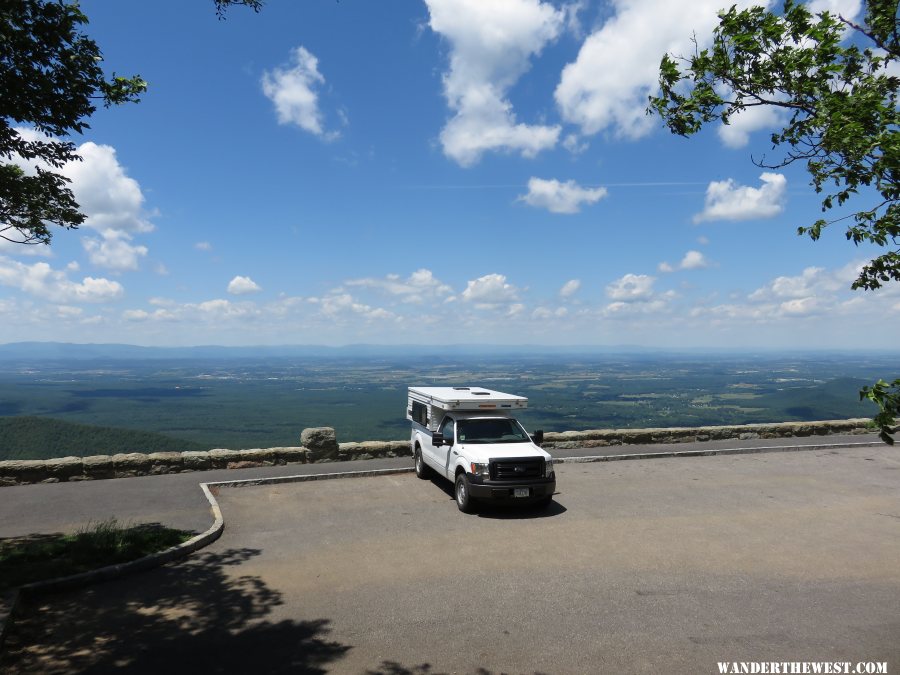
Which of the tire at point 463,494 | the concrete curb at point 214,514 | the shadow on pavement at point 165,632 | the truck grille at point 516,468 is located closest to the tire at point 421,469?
the concrete curb at point 214,514

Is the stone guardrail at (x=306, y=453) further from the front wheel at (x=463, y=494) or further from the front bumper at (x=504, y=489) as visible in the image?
the front bumper at (x=504, y=489)

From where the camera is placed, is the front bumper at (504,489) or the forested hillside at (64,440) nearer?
the front bumper at (504,489)

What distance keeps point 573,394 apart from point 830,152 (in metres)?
159

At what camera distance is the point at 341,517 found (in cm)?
1067

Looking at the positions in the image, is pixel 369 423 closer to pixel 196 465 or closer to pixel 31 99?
pixel 196 465

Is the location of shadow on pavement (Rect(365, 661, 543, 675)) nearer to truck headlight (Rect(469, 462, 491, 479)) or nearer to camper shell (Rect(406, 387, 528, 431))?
truck headlight (Rect(469, 462, 491, 479))

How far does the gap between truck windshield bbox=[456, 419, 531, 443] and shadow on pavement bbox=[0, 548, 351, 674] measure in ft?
18.6

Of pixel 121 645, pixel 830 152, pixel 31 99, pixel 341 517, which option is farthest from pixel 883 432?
pixel 31 99

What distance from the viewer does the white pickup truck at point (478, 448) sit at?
→ 10.7 metres

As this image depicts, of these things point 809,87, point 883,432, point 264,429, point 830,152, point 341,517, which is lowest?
point 264,429

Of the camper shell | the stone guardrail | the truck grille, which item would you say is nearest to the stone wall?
the stone guardrail

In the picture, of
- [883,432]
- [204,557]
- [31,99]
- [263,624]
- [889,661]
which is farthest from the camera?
[204,557]

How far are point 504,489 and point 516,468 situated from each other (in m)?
0.51

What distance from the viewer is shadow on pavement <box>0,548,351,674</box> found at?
532 centimetres
